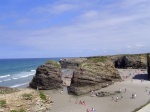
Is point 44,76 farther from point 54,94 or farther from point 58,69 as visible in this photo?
point 54,94

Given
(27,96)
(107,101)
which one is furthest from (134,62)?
(27,96)

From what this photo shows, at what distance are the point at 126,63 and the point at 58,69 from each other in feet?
191

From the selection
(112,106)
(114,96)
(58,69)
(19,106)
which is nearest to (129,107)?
(112,106)

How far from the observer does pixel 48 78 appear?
174 ft

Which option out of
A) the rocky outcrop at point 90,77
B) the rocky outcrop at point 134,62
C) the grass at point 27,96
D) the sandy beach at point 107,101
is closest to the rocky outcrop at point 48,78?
the sandy beach at point 107,101

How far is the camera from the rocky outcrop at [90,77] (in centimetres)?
4603

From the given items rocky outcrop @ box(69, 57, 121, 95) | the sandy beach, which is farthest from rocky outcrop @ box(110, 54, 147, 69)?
rocky outcrop @ box(69, 57, 121, 95)

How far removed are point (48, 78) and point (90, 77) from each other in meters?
10.6

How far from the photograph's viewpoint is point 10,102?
30891 millimetres

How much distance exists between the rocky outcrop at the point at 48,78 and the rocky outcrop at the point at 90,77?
6.67 m

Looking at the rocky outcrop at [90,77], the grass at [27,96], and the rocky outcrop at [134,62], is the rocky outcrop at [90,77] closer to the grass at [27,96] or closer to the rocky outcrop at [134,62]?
the grass at [27,96]

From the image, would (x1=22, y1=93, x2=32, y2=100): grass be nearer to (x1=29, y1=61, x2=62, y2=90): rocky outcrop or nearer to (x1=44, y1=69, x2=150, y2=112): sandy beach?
(x1=44, y1=69, x2=150, y2=112): sandy beach

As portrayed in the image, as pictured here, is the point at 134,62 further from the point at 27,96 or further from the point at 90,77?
the point at 27,96

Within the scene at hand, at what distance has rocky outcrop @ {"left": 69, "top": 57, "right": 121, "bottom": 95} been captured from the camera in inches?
1812
